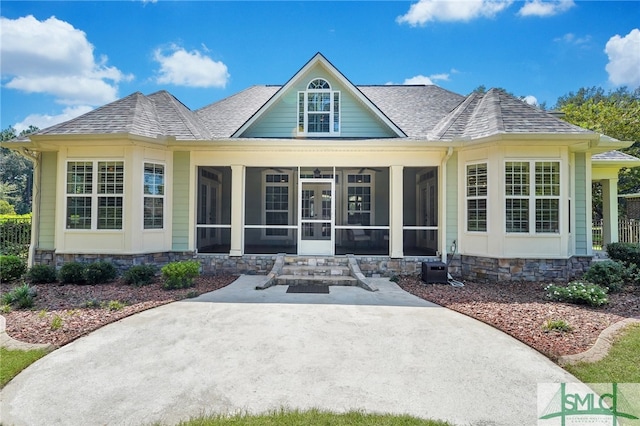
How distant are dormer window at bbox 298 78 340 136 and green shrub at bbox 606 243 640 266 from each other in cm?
895

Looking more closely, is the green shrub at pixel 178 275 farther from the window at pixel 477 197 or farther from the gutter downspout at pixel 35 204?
the window at pixel 477 197

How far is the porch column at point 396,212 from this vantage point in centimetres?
924

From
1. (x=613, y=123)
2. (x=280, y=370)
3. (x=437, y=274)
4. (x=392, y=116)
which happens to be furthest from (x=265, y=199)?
(x=613, y=123)

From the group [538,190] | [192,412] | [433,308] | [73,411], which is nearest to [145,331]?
[73,411]

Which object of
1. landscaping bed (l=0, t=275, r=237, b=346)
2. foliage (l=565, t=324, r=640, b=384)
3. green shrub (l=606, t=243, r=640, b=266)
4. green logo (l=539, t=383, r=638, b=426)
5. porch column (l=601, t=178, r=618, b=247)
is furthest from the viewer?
porch column (l=601, t=178, r=618, b=247)

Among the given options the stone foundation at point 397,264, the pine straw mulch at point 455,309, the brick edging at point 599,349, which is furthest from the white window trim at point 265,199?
the brick edging at point 599,349

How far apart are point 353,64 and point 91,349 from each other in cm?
1496

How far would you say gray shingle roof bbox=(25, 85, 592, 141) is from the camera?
860 centimetres

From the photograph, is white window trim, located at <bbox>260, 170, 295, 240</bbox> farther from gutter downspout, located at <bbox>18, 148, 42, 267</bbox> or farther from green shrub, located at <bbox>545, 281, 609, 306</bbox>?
green shrub, located at <bbox>545, 281, 609, 306</bbox>

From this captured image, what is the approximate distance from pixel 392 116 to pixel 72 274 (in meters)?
11.2

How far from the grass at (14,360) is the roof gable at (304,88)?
7508 mm

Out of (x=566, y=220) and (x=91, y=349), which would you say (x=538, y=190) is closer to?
(x=566, y=220)

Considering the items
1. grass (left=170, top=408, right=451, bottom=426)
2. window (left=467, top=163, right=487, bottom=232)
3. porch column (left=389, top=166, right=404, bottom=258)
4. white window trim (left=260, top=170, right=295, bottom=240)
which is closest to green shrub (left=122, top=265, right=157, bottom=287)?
white window trim (left=260, top=170, right=295, bottom=240)

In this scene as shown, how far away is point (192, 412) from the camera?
9.48 ft
